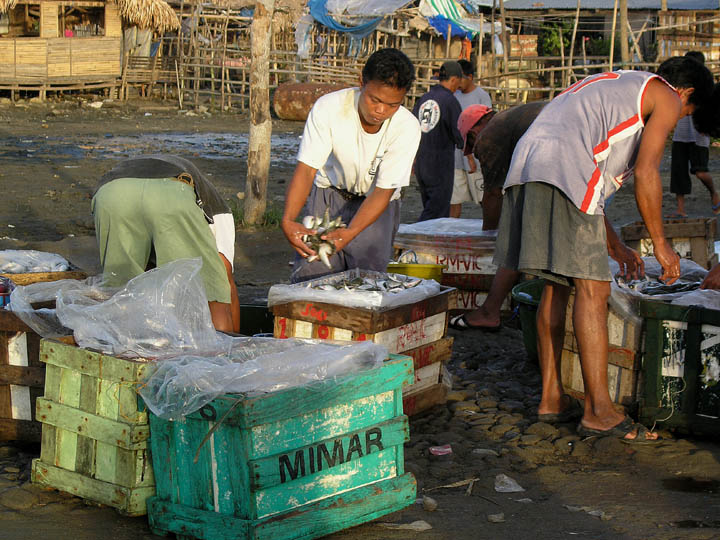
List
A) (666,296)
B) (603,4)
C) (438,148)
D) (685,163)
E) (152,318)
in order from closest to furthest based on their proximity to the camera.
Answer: (152,318), (666,296), (438,148), (685,163), (603,4)

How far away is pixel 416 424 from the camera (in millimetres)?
4363

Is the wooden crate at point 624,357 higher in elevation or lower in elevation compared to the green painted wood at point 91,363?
lower

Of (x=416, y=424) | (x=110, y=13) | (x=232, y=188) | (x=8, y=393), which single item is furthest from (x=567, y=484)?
(x=110, y=13)

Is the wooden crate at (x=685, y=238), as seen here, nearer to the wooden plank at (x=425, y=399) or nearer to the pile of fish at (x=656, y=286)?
the pile of fish at (x=656, y=286)

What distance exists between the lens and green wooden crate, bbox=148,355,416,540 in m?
2.86

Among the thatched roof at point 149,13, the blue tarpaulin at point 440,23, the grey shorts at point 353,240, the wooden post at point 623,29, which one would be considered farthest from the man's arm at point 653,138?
the thatched roof at point 149,13

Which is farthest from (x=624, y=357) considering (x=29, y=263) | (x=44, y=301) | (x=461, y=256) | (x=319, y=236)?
(x=29, y=263)

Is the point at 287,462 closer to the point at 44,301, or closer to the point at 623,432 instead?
the point at 44,301

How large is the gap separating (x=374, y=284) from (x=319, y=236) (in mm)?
358

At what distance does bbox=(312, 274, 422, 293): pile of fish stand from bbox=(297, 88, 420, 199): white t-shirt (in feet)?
Result: 1.55

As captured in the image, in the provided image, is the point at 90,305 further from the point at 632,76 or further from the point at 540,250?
the point at 632,76

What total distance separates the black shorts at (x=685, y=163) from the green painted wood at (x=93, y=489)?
809 cm

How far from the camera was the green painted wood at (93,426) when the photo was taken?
310 centimetres

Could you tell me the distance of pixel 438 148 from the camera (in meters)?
8.34
